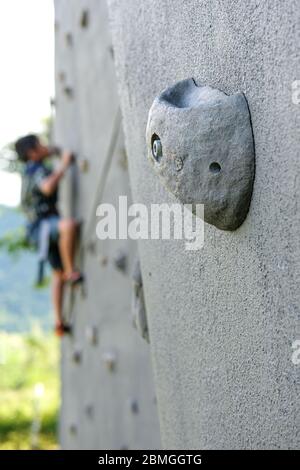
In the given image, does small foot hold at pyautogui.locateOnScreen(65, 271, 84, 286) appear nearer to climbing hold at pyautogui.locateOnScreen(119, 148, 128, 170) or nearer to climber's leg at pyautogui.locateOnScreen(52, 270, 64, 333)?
climber's leg at pyautogui.locateOnScreen(52, 270, 64, 333)

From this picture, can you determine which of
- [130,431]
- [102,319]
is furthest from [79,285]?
[130,431]

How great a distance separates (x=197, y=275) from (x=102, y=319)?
2.58m

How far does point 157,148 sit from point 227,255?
0.22 m

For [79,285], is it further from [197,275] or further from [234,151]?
[234,151]

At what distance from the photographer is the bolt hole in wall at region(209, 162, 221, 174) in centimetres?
131

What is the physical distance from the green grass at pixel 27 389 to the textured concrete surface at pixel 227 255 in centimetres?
738

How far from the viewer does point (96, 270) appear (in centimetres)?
425

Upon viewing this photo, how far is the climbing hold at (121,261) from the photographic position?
3.58 meters

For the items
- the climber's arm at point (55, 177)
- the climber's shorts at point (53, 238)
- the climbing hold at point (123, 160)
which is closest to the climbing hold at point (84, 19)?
the climber's arm at point (55, 177)

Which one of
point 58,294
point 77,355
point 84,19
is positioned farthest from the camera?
point 58,294

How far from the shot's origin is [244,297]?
4.45 feet

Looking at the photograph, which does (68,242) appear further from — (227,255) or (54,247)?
(227,255)

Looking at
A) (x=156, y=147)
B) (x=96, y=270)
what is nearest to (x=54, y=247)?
(x=96, y=270)

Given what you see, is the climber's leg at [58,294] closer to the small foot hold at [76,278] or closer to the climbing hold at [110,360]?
the small foot hold at [76,278]
